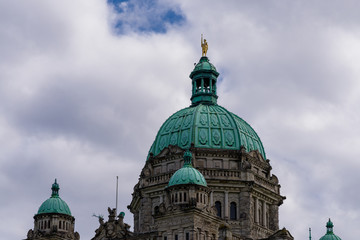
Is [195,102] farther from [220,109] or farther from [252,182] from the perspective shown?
[252,182]

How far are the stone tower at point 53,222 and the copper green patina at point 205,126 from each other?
13782mm

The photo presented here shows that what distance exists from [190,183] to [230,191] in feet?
49.7

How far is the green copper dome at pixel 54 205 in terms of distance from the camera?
96250 millimetres

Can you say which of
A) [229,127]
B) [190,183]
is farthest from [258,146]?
[190,183]

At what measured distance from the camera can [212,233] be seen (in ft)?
280

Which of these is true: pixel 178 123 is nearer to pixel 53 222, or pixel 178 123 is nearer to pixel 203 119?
pixel 203 119

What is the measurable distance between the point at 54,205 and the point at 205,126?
19296 millimetres

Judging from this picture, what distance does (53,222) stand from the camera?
314 ft

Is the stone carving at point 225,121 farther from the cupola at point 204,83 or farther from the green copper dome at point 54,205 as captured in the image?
A: the green copper dome at point 54,205

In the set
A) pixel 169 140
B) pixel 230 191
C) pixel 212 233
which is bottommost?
pixel 212 233

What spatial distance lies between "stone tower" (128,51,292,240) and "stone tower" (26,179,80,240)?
25.8 feet

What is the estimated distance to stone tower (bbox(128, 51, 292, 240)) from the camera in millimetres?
99375

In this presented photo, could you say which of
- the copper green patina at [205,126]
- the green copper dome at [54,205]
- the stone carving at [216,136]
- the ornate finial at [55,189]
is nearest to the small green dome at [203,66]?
the copper green patina at [205,126]

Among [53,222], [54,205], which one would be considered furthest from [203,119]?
[53,222]
